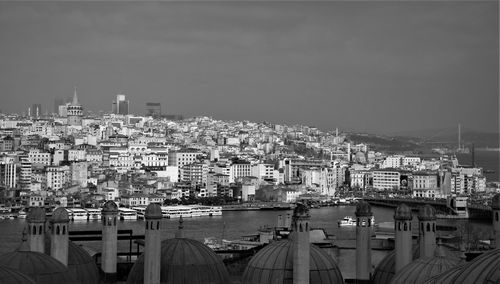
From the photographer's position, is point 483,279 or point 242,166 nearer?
point 483,279

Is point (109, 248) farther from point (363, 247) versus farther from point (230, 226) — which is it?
point (230, 226)

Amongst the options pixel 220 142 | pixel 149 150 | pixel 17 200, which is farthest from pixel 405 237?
pixel 220 142

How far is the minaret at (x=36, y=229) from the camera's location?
7277 mm

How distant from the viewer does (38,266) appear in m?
6.55

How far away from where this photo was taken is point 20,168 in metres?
33.3

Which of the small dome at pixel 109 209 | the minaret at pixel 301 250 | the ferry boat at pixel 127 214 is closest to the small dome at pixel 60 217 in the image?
the small dome at pixel 109 209

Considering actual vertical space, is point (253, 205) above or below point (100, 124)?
below

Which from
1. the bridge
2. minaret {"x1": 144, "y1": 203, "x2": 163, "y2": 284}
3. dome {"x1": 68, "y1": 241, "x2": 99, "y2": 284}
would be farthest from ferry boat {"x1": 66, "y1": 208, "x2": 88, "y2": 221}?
minaret {"x1": 144, "y1": 203, "x2": 163, "y2": 284}

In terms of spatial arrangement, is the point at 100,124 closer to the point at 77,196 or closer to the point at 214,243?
the point at 77,196

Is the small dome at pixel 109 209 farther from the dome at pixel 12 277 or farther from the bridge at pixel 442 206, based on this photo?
the bridge at pixel 442 206

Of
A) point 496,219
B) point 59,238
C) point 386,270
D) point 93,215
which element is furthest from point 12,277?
point 93,215

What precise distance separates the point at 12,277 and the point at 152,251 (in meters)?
1.42

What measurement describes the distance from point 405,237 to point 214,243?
37.4 feet

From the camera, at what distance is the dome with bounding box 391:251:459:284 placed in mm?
6031
